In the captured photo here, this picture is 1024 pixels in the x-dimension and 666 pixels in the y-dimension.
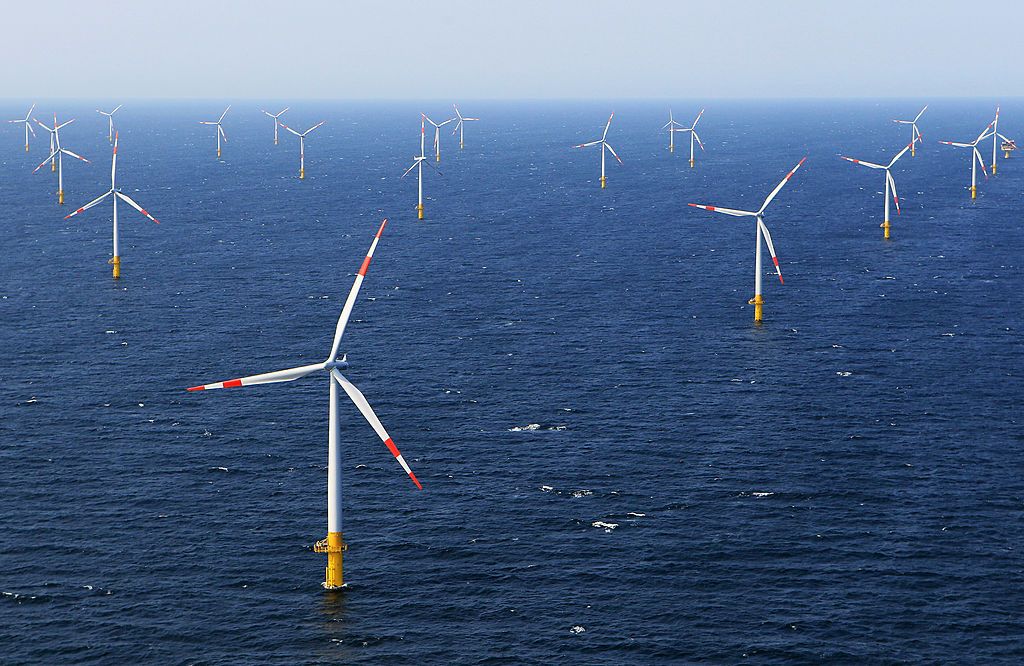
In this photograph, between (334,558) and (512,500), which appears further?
(512,500)

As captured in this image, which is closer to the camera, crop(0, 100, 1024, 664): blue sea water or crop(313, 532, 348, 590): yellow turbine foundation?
crop(0, 100, 1024, 664): blue sea water

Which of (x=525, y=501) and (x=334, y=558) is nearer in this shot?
(x=334, y=558)

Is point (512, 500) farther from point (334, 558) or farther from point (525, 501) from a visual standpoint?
point (334, 558)

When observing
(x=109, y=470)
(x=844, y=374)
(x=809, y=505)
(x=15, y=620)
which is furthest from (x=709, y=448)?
(x=15, y=620)

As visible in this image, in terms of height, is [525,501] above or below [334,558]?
below

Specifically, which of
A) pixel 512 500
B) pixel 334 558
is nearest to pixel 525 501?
pixel 512 500

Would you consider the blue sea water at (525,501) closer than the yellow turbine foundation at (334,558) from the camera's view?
Yes

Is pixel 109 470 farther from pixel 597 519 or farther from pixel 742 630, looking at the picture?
pixel 742 630

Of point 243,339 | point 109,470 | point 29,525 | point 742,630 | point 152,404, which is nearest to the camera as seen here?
point 742,630
